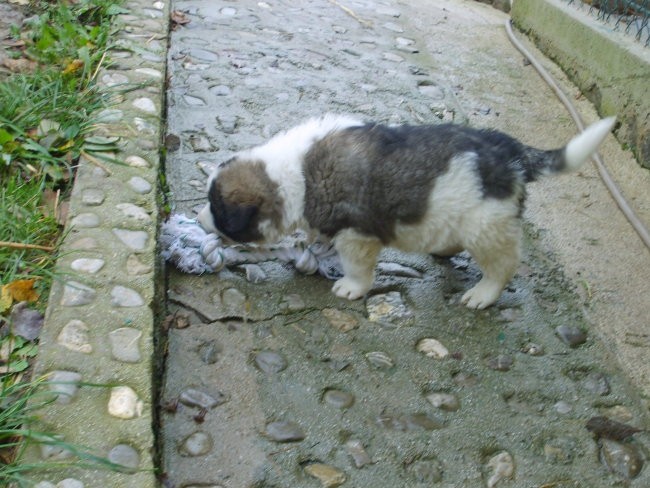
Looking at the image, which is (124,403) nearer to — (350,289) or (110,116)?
(350,289)

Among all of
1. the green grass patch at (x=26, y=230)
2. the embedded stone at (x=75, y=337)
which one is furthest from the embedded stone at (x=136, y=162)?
the embedded stone at (x=75, y=337)

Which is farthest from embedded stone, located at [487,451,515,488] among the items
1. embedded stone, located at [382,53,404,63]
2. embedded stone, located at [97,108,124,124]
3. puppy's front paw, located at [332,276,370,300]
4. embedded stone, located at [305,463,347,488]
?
→ embedded stone, located at [382,53,404,63]

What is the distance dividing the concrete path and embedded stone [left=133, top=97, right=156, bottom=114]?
28 centimetres

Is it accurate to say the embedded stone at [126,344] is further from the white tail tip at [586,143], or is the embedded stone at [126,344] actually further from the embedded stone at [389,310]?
the white tail tip at [586,143]

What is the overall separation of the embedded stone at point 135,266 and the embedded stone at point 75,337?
39 centimetres

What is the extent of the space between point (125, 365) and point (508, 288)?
2.08m

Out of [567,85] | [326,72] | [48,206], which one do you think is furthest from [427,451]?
[567,85]

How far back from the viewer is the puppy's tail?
306 centimetres

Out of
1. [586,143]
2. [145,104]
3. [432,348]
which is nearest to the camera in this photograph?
[586,143]

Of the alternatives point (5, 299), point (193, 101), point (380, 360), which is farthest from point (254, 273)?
point (193, 101)

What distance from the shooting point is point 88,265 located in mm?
2906

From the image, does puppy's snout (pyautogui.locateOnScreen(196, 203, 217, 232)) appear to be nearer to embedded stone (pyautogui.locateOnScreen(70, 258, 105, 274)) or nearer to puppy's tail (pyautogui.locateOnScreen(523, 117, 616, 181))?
embedded stone (pyautogui.locateOnScreen(70, 258, 105, 274))

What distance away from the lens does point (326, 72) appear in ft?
18.6

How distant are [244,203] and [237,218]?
0.08m
